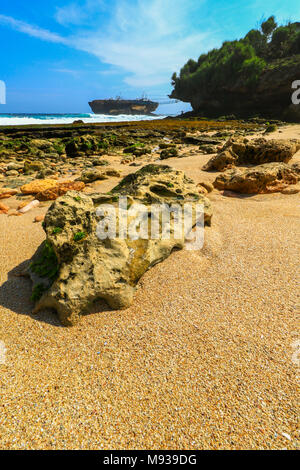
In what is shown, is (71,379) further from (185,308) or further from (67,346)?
(185,308)

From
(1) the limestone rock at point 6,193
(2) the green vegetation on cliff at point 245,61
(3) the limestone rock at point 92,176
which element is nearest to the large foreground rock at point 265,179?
(3) the limestone rock at point 92,176

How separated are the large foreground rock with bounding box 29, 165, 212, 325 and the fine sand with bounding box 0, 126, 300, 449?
0.13m

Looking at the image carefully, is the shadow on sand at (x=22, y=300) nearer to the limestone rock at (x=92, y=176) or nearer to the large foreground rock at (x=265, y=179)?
the large foreground rock at (x=265, y=179)

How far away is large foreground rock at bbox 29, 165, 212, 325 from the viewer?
1925 millimetres

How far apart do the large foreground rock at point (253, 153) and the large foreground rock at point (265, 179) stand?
1246 mm

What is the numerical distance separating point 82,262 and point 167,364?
3.78ft

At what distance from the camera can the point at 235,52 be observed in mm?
42062

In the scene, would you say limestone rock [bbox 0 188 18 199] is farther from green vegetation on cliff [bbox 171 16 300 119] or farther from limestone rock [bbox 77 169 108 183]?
green vegetation on cliff [bbox 171 16 300 119]

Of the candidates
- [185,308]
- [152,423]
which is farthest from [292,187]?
[152,423]

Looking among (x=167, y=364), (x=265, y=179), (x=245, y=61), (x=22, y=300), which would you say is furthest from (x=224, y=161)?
(x=245, y=61)

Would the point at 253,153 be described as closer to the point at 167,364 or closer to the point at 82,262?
the point at 82,262

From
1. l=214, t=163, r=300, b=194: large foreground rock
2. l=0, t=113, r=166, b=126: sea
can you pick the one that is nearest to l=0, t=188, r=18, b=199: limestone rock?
l=214, t=163, r=300, b=194: large foreground rock

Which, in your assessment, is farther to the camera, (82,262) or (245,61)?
(245,61)

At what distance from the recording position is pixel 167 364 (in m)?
1.61
